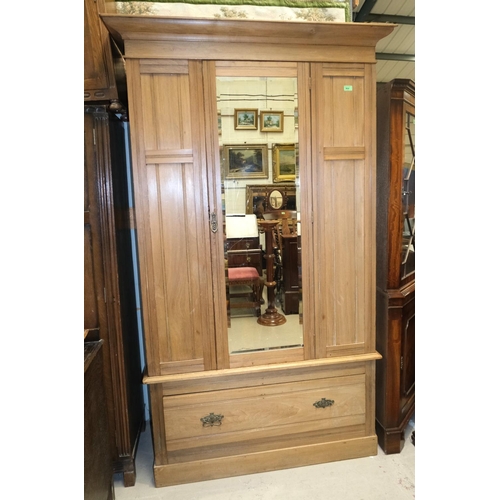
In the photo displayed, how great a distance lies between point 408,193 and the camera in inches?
76.7

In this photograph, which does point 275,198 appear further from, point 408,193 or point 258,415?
point 258,415

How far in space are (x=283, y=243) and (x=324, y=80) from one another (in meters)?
0.84

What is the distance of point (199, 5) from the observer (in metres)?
1.63

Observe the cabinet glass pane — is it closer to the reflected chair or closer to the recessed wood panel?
the reflected chair

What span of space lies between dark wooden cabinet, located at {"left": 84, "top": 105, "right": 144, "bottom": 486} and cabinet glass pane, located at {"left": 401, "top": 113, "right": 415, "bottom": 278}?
1559 mm

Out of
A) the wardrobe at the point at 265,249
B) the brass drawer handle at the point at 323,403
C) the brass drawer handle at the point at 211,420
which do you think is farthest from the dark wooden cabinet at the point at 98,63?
the brass drawer handle at the point at 323,403

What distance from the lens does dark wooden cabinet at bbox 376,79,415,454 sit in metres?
1.83

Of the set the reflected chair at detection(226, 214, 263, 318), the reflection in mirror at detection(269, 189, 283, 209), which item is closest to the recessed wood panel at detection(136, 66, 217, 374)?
the reflected chair at detection(226, 214, 263, 318)
